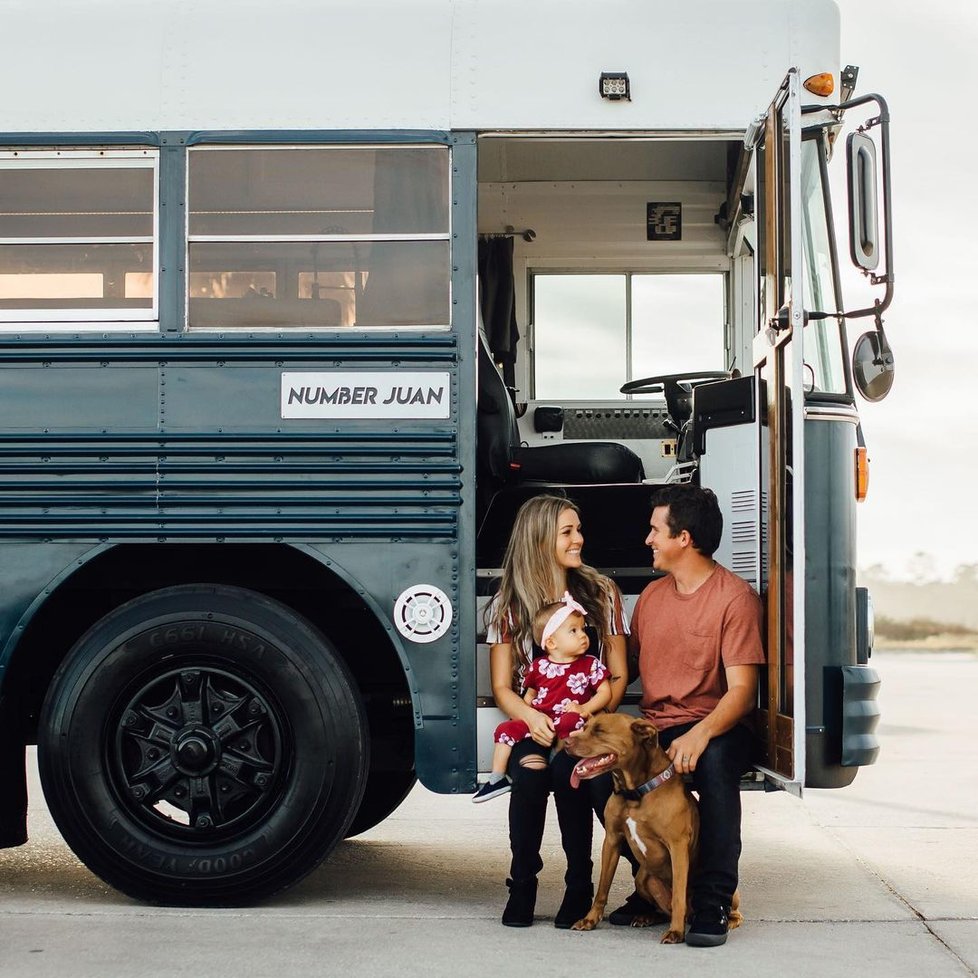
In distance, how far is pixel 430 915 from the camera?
5.27 m

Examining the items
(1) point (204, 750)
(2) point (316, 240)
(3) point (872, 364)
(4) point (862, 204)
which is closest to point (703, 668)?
(3) point (872, 364)

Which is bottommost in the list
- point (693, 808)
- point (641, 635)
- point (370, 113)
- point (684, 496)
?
point (693, 808)

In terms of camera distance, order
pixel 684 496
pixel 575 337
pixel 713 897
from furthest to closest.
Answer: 1. pixel 575 337
2. pixel 684 496
3. pixel 713 897

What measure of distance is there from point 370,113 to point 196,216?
710mm

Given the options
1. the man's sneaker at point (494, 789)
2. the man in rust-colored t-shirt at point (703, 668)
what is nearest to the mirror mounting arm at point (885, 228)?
the man in rust-colored t-shirt at point (703, 668)

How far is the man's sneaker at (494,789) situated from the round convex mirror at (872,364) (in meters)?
1.75

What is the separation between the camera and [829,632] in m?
5.09

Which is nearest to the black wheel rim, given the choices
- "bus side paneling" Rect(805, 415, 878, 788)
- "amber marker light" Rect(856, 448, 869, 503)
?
"bus side paneling" Rect(805, 415, 878, 788)

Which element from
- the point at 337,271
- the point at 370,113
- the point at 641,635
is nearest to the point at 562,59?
the point at 370,113

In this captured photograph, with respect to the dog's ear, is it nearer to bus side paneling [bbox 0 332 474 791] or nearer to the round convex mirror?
bus side paneling [bbox 0 332 474 791]

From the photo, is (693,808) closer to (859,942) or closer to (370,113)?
(859,942)

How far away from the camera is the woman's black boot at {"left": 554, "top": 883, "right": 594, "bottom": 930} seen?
16.4ft

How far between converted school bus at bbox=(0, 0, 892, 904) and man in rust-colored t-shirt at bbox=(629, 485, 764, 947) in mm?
159

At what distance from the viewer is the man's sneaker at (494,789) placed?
513cm
